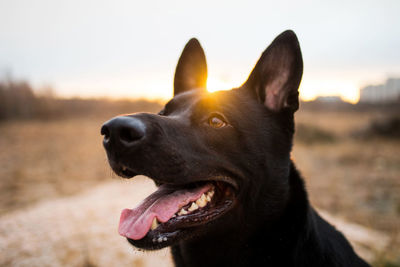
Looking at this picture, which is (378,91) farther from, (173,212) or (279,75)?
(173,212)

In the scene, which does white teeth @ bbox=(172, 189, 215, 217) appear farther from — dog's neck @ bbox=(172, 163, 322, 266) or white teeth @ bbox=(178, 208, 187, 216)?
dog's neck @ bbox=(172, 163, 322, 266)

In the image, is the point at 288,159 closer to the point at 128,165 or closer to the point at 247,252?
the point at 247,252

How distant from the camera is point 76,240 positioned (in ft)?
12.6

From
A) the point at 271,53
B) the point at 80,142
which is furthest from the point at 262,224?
the point at 80,142

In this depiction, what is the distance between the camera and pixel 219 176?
2127 mm

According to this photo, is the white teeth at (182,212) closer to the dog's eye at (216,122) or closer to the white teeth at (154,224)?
the white teeth at (154,224)

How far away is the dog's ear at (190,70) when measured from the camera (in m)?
3.09

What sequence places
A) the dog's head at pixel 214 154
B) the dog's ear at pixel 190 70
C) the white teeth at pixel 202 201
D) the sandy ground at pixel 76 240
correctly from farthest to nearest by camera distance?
the sandy ground at pixel 76 240, the dog's ear at pixel 190 70, the white teeth at pixel 202 201, the dog's head at pixel 214 154

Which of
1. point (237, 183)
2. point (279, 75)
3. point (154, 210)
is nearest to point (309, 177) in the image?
point (279, 75)

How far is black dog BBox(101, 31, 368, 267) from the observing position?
1.94 metres

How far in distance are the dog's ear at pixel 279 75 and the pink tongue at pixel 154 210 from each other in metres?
0.98

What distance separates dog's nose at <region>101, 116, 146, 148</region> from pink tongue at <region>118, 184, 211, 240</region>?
0.54 meters

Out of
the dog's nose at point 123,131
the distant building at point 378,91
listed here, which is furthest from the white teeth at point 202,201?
the distant building at point 378,91

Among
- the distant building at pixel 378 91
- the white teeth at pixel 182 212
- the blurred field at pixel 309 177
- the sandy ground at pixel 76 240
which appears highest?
the white teeth at pixel 182 212
